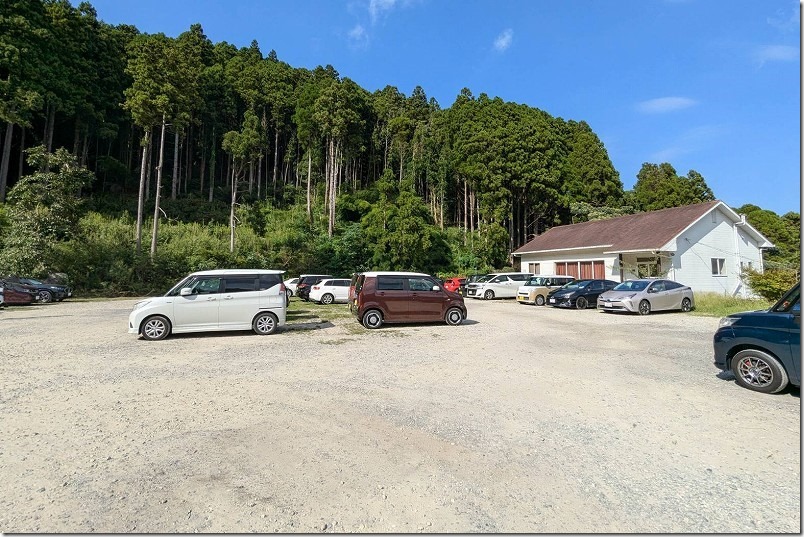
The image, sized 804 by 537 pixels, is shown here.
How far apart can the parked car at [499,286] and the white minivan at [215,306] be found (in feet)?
54.3

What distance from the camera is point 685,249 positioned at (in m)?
22.7

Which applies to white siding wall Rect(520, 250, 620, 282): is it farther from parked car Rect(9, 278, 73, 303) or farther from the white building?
parked car Rect(9, 278, 73, 303)

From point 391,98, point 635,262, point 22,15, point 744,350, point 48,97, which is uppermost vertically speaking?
point 391,98

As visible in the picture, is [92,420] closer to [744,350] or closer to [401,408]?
[401,408]

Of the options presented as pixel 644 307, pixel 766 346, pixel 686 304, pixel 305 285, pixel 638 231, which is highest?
pixel 638 231

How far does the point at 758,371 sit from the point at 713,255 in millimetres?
22526

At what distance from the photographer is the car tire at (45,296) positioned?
19.9m

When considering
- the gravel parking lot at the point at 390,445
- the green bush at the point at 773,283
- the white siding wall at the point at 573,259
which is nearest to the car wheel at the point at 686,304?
the green bush at the point at 773,283

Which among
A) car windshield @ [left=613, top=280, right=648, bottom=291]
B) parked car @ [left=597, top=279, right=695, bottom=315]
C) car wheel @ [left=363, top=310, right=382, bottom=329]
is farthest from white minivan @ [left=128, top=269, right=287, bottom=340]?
car windshield @ [left=613, top=280, right=648, bottom=291]

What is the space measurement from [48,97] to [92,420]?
37.2 metres

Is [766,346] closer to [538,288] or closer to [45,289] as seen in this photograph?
[538,288]

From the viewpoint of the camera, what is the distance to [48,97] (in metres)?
29.5

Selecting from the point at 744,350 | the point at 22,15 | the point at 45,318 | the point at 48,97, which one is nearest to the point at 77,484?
the point at 744,350

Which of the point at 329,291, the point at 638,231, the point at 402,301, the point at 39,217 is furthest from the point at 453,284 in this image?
the point at 39,217
